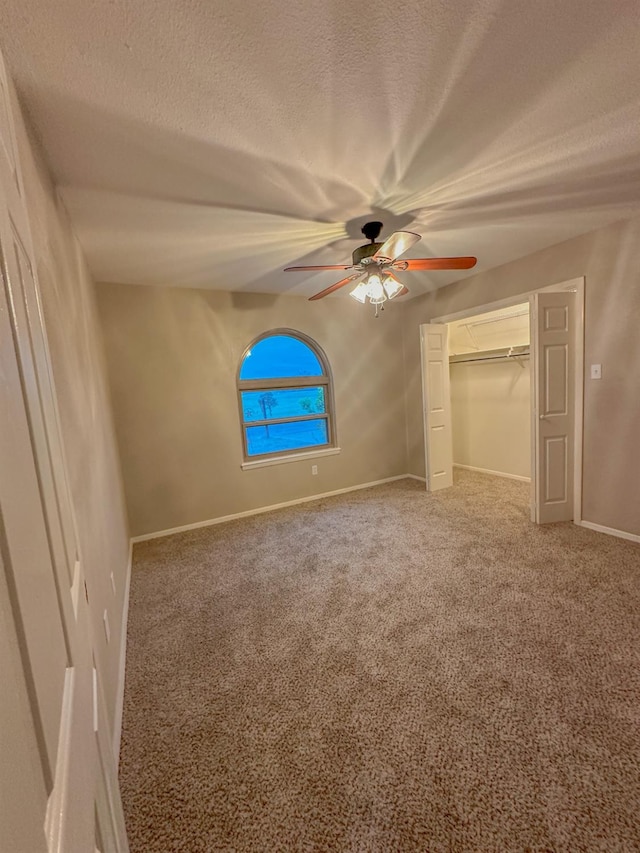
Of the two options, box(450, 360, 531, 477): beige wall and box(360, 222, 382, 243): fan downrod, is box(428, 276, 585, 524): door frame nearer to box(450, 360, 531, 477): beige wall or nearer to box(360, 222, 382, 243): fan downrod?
box(450, 360, 531, 477): beige wall

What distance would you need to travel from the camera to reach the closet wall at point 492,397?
4.42m

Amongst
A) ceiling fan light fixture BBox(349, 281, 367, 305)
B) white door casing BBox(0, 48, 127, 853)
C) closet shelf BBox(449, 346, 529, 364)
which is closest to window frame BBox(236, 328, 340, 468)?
ceiling fan light fixture BBox(349, 281, 367, 305)

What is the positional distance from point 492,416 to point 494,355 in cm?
82

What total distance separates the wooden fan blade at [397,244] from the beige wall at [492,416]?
121 inches

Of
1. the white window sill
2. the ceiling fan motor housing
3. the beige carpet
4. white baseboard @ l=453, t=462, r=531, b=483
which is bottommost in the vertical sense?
the beige carpet

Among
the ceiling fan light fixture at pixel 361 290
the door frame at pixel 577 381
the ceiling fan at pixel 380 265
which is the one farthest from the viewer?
the door frame at pixel 577 381

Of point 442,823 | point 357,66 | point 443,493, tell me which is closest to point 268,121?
point 357,66

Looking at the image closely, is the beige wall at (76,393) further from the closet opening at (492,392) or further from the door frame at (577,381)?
the closet opening at (492,392)

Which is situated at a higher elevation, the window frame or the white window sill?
the window frame

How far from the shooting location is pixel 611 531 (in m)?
2.93

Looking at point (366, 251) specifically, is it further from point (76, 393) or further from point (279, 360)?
point (279, 360)

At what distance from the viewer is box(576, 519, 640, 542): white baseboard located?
2.80m

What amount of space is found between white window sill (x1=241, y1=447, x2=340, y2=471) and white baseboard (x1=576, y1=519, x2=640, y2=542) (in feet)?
8.36

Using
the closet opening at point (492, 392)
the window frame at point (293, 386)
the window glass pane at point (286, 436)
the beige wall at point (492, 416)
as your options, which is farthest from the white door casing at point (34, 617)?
the beige wall at point (492, 416)
